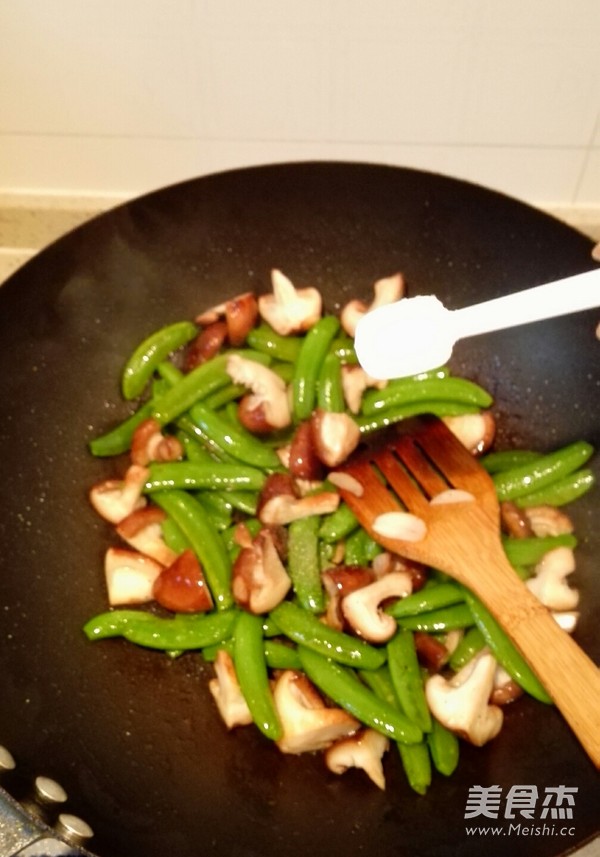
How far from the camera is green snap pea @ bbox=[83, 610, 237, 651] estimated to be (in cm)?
158

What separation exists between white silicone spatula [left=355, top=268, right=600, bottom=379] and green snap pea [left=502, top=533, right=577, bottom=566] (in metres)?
Answer: 0.61

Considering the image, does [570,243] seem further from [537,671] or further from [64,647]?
[64,647]

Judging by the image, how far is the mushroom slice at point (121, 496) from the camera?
1.70 metres

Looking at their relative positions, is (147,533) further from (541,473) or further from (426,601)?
(541,473)

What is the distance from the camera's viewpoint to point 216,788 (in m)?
1.46

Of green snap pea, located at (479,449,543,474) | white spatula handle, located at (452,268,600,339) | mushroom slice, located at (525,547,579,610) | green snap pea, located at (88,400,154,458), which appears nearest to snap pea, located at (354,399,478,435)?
green snap pea, located at (479,449,543,474)

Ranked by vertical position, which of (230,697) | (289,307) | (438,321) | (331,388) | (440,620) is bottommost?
(230,697)

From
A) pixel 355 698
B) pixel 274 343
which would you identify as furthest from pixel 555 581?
pixel 274 343

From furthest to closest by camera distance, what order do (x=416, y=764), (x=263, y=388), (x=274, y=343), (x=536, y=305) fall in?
(x=274, y=343) → (x=263, y=388) → (x=416, y=764) → (x=536, y=305)

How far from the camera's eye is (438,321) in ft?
3.71

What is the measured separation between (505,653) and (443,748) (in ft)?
0.66

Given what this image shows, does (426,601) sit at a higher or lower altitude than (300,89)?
lower

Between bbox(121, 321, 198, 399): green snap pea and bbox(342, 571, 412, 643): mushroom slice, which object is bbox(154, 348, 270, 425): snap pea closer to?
bbox(121, 321, 198, 399): green snap pea

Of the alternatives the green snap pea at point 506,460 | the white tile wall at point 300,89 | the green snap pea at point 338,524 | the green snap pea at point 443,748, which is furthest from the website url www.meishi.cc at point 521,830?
the white tile wall at point 300,89
